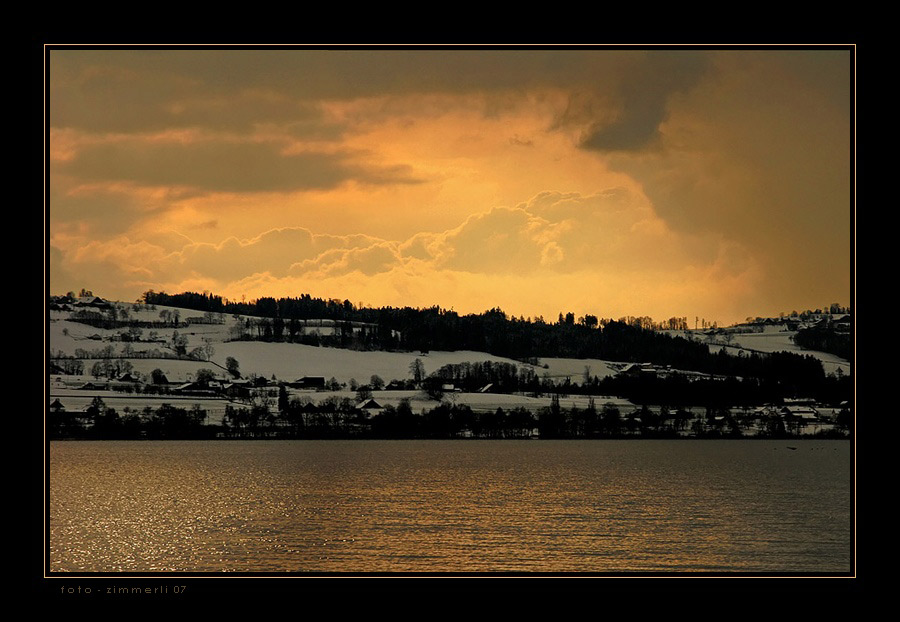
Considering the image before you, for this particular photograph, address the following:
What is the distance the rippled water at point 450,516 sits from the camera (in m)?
44.7

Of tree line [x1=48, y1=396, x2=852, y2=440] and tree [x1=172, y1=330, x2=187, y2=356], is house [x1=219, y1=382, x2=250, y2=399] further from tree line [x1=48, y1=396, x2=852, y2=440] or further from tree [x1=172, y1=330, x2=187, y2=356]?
→ tree [x1=172, y1=330, x2=187, y2=356]

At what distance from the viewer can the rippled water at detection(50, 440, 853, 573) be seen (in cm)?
4466

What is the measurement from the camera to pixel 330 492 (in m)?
76.9

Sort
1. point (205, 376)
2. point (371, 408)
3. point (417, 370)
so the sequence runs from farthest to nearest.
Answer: point (417, 370) → point (371, 408) → point (205, 376)

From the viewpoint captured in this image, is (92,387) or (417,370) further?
(417,370)

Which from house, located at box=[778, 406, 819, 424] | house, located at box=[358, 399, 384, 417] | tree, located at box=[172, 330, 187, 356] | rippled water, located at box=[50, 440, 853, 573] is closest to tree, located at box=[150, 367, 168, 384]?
tree, located at box=[172, 330, 187, 356]

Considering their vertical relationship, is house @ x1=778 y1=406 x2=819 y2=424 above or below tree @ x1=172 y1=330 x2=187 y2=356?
below

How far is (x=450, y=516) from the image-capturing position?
58.7m

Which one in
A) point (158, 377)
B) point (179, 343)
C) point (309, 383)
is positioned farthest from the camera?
point (179, 343)

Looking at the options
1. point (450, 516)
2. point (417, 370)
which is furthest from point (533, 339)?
point (450, 516)

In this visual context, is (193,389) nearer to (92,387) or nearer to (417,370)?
(92,387)

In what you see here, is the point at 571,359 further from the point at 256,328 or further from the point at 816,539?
the point at 816,539
